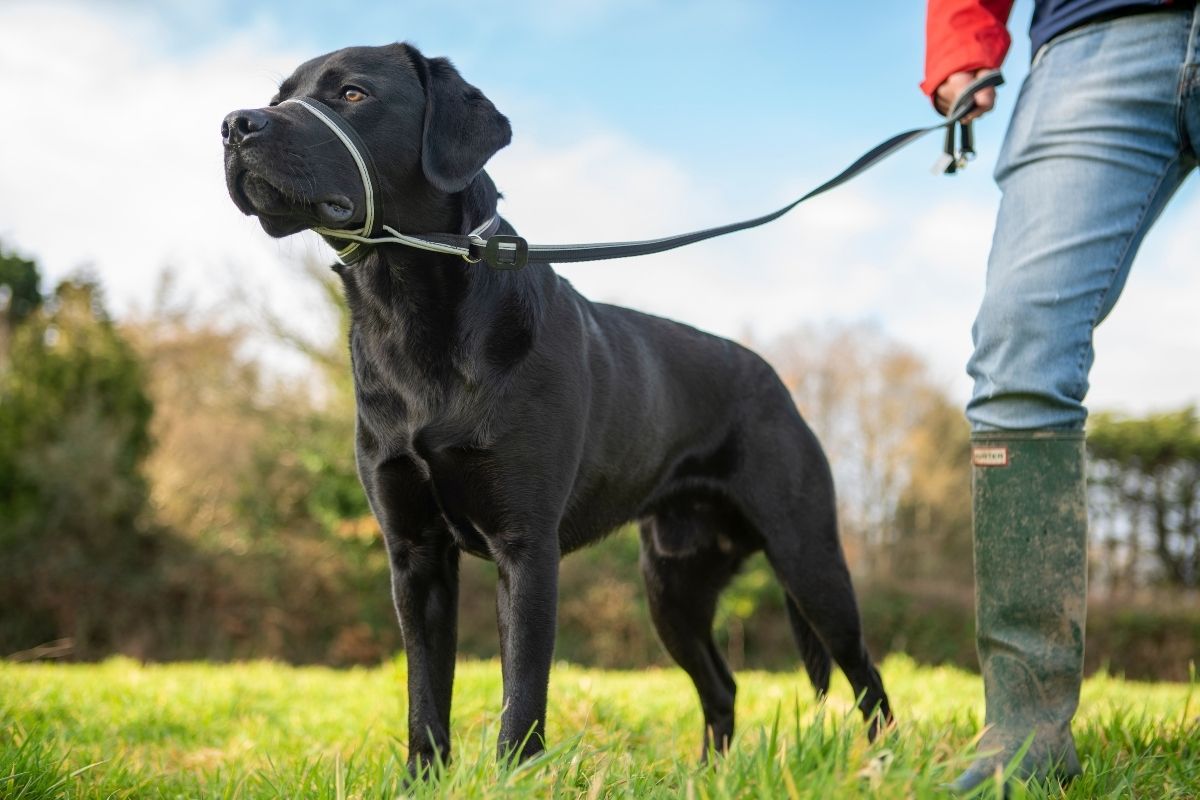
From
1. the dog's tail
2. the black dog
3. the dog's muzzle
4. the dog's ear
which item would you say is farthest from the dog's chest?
the dog's tail

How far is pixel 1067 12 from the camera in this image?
90.2 inches

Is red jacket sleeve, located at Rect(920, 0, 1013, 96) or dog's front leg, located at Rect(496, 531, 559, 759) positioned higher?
red jacket sleeve, located at Rect(920, 0, 1013, 96)

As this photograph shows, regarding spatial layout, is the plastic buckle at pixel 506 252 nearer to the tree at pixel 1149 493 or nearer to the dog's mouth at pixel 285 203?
the dog's mouth at pixel 285 203

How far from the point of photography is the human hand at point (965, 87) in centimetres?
243

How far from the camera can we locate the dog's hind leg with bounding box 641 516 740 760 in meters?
3.57

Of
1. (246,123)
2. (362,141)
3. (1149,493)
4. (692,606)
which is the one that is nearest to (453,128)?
(362,141)

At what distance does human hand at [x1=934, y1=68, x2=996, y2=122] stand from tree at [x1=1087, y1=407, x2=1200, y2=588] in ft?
57.3

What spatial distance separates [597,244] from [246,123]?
0.91m

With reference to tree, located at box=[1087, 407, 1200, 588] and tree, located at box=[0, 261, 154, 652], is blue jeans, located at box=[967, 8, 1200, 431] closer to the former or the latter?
tree, located at box=[0, 261, 154, 652]

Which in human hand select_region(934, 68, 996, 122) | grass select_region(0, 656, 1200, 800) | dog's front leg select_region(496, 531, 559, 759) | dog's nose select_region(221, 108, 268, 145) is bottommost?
grass select_region(0, 656, 1200, 800)

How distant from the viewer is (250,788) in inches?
91.9

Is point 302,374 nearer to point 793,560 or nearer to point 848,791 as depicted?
point 793,560

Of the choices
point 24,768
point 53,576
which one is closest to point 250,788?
point 24,768

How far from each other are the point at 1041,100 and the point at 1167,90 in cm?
26
